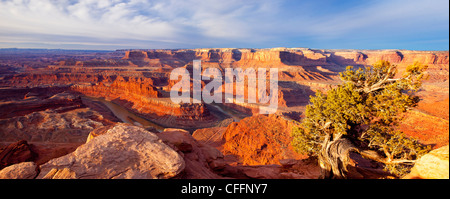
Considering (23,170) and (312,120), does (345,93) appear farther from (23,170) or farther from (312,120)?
(23,170)

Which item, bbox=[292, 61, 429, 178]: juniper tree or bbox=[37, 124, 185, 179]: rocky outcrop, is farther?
bbox=[292, 61, 429, 178]: juniper tree

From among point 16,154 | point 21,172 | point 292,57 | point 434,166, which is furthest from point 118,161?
point 292,57

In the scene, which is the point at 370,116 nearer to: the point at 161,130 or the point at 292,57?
the point at 161,130

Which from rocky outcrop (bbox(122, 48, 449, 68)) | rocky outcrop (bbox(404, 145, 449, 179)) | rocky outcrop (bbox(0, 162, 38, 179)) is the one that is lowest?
rocky outcrop (bbox(0, 162, 38, 179))

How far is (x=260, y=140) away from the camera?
1844cm

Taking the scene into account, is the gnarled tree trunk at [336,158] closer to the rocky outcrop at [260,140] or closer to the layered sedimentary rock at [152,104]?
the rocky outcrop at [260,140]

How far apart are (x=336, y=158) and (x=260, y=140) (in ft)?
36.4

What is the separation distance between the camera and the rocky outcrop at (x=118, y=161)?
15.9 feet

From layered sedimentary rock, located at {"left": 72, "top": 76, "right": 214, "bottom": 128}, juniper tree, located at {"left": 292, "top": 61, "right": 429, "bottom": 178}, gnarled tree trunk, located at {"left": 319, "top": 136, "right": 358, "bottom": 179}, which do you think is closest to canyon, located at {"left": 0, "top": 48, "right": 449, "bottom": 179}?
layered sedimentary rock, located at {"left": 72, "top": 76, "right": 214, "bottom": 128}

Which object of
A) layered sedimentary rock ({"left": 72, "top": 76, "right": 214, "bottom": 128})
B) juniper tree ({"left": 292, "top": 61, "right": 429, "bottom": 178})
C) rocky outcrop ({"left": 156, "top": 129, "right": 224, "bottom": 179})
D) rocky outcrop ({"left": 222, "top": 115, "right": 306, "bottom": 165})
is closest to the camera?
juniper tree ({"left": 292, "top": 61, "right": 429, "bottom": 178})

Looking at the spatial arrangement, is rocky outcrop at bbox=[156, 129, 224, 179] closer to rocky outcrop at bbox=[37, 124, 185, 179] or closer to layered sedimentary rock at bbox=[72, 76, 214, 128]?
rocky outcrop at bbox=[37, 124, 185, 179]

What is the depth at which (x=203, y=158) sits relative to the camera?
945 centimetres

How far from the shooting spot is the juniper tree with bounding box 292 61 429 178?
21.0 feet
